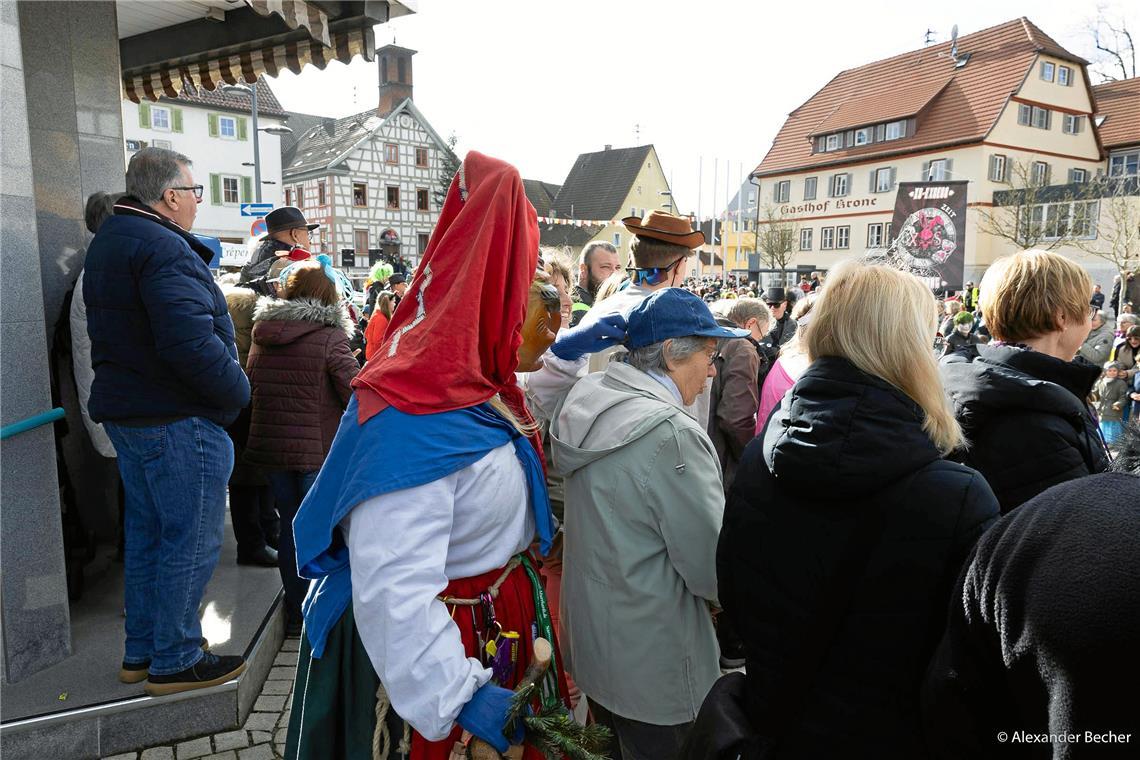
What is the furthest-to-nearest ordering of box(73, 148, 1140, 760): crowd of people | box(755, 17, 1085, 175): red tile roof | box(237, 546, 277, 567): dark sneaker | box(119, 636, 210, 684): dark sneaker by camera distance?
box(755, 17, 1085, 175): red tile roof, box(237, 546, 277, 567): dark sneaker, box(119, 636, 210, 684): dark sneaker, box(73, 148, 1140, 760): crowd of people

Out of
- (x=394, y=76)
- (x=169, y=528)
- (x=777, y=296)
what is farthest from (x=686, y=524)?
(x=394, y=76)

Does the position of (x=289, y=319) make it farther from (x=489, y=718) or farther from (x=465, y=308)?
(x=489, y=718)

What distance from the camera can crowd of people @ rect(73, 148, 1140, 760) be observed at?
1.08 meters

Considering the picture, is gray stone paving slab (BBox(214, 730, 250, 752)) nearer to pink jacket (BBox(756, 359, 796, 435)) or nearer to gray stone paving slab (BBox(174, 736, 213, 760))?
gray stone paving slab (BBox(174, 736, 213, 760))

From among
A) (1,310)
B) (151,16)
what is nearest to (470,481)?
(1,310)

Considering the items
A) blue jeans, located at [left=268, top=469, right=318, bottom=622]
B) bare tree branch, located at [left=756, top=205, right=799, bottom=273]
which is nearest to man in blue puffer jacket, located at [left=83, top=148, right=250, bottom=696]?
blue jeans, located at [left=268, top=469, right=318, bottom=622]

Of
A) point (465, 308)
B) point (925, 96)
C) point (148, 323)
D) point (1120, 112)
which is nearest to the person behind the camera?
point (465, 308)

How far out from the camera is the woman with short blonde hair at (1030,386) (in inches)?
84.2

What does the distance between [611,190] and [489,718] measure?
202 ft

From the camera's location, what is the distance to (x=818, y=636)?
158cm

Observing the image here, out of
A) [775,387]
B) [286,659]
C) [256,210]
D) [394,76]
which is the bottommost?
[286,659]

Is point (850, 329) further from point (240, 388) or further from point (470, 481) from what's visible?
point (240, 388)

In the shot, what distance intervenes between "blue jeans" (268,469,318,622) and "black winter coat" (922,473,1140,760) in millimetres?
3535

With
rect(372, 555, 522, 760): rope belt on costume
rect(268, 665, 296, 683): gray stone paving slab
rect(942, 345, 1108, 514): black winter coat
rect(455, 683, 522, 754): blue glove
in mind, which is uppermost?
rect(942, 345, 1108, 514): black winter coat
